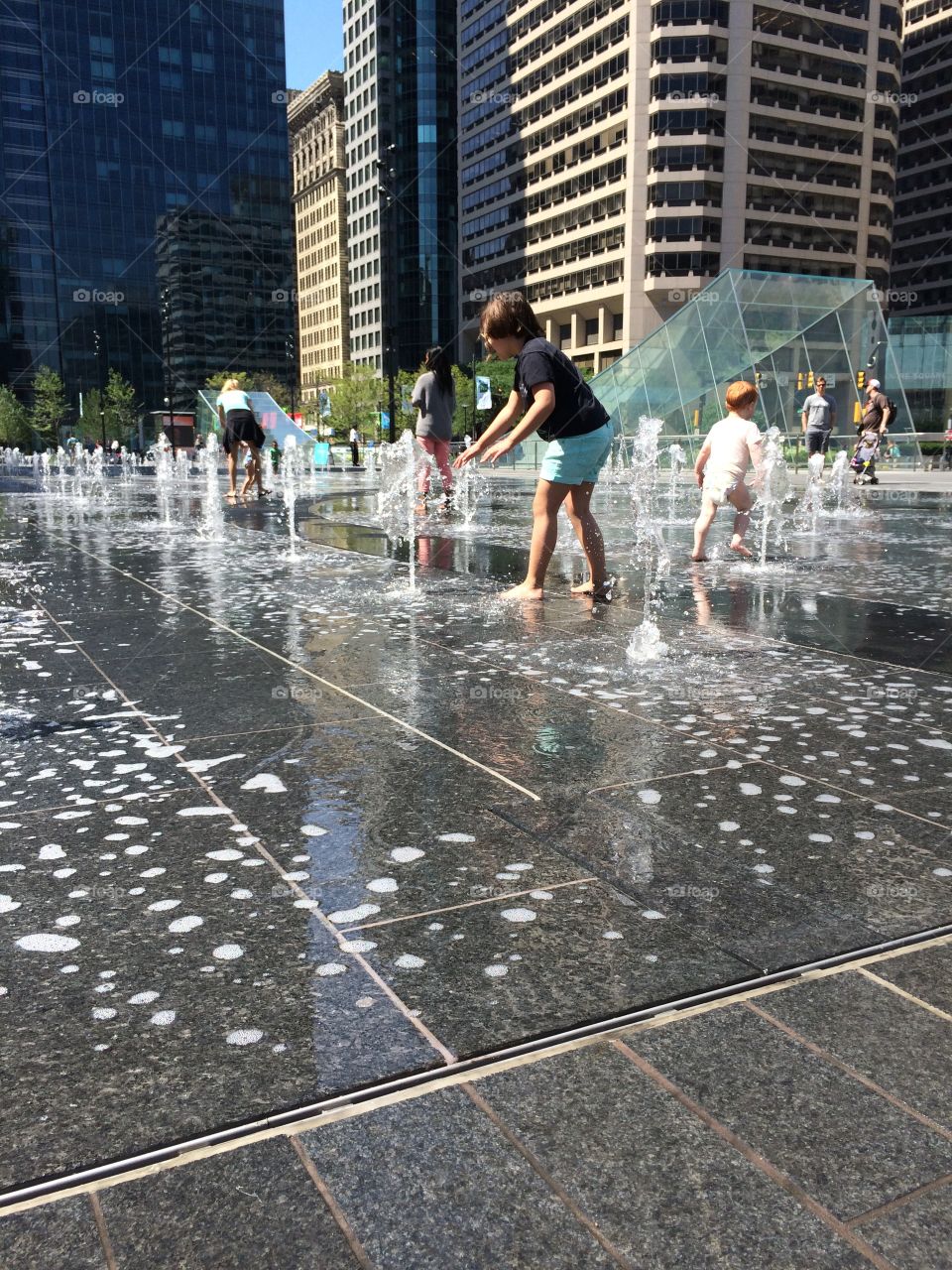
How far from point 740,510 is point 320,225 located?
152834mm

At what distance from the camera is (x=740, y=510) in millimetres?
8648

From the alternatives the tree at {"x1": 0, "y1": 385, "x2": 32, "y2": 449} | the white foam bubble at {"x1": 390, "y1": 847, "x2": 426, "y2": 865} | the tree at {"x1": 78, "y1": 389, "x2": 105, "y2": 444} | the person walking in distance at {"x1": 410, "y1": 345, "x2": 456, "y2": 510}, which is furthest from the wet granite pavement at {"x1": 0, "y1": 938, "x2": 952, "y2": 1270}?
the tree at {"x1": 78, "y1": 389, "x2": 105, "y2": 444}

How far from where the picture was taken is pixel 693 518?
1413 centimetres

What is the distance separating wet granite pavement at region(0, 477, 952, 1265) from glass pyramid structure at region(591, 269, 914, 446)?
917 inches

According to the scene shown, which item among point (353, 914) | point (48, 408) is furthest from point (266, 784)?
point (48, 408)

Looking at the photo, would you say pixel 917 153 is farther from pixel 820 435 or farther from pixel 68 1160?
pixel 68 1160

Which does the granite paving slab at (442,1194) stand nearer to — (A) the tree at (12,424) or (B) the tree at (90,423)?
(A) the tree at (12,424)

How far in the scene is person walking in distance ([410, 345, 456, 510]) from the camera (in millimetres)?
11984

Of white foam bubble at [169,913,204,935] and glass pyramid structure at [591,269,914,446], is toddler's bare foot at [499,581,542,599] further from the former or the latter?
glass pyramid structure at [591,269,914,446]

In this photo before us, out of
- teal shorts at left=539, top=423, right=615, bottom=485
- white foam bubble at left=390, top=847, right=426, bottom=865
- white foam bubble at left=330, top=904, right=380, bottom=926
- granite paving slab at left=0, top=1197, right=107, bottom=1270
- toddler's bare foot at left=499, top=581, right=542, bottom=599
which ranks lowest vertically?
granite paving slab at left=0, top=1197, right=107, bottom=1270

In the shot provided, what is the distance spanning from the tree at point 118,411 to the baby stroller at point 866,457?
6844cm

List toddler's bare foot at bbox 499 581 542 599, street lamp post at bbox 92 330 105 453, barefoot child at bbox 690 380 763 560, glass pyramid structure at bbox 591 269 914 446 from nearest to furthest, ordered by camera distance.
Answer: toddler's bare foot at bbox 499 581 542 599 < barefoot child at bbox 690 380 763 560 < glass pyramid structure at bbox 591 269 914 446 < street lamp post at bbox 92 330 105 453

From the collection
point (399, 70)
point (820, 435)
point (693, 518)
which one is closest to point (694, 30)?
point (399, 70)

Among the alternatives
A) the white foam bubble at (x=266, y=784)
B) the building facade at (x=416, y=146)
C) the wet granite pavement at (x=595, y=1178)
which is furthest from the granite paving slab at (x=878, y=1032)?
the building facade at (x=416, y=146)
